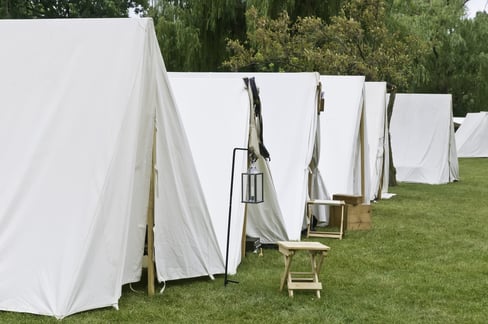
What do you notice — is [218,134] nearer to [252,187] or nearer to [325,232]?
[252,187]

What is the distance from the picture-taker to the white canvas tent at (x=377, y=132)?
12.3m

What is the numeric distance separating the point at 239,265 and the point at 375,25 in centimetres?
859

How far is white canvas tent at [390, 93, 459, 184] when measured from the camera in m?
16.0

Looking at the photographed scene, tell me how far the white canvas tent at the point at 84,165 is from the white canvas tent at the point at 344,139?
439 centimetres

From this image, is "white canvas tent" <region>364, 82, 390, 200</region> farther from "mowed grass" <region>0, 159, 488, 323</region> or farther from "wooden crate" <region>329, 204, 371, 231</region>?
"mowed grass" <region>0, 159, 488, 323</region>

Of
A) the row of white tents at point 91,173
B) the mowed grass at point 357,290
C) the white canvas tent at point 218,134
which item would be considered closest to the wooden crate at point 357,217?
the mowed grass at point 357,290

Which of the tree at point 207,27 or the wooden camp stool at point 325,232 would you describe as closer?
the wooden camp stool at point 325,232

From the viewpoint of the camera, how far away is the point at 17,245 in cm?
482

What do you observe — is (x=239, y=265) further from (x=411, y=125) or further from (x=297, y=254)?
(x=411, y=125)

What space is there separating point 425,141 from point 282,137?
871 cm

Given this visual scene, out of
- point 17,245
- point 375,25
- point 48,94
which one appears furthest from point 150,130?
point 375,25

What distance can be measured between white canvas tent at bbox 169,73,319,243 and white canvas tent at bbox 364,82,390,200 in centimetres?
398

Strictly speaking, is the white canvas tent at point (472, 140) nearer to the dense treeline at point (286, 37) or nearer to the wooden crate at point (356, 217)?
the dense treeline at point (286, 37)

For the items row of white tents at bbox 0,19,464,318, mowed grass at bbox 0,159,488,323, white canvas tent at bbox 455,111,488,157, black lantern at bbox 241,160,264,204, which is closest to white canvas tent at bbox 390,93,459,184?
mowed grass at bbox 0,159,488,323
